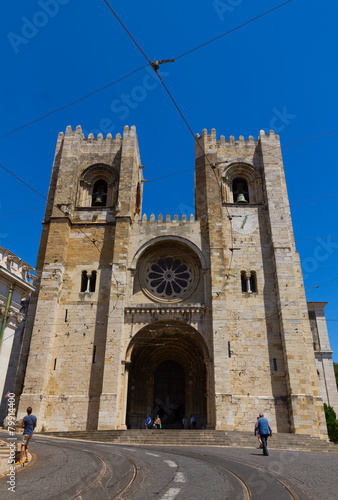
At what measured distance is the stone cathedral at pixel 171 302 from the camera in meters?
18.0

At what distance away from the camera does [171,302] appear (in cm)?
2106

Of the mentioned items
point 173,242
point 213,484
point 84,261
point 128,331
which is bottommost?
point 213,484

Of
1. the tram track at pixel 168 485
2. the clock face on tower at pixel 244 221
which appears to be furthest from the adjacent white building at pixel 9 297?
the clock face on tower at pixel 244 221

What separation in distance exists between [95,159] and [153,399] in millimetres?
15470

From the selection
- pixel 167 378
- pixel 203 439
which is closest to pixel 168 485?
pixel 203 439

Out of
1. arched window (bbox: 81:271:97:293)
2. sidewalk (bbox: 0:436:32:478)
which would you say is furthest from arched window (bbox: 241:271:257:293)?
sidewalk (bbox: 0:436:32:478)

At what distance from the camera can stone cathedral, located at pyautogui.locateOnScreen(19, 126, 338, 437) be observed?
18031 millimetres

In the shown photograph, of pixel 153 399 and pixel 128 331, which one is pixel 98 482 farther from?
pixel 153 399

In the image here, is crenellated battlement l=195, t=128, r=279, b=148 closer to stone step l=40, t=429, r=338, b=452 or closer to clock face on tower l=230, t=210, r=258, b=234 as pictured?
clock face on tower l=230, t=210, r=258, b=234

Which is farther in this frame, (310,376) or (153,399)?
(153,399)

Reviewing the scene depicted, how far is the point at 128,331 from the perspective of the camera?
19.6 metres

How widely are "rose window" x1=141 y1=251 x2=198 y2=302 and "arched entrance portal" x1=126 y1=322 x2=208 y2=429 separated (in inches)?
85.3

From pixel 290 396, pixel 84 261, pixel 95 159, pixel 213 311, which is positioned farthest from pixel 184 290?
pixel 95 159

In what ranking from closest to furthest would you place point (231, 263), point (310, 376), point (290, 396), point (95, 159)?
point (290, 396) < point (310, 376) < point (231, 263) < point (95, 159)
